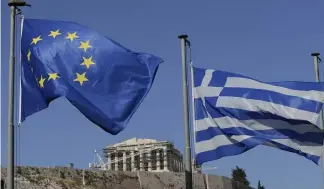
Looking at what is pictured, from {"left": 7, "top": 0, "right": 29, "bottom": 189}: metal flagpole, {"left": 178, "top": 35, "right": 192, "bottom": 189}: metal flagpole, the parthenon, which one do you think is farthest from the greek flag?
the parthenon

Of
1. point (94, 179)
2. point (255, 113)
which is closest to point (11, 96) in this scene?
point (255, 113)

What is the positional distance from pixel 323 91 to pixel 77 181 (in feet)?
24.4

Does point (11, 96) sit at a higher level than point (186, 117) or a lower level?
higher

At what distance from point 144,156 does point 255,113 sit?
217ft

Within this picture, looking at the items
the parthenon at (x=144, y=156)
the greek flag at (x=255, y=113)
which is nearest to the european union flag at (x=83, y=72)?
the greek flag at (x=255, y=113)

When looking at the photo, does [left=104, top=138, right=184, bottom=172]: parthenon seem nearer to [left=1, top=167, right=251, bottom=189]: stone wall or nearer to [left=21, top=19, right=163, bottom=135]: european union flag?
[left=1, top=167, right=251, bottom=189]: stone wall

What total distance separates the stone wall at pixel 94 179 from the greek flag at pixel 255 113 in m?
5.42

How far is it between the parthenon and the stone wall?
4669cm

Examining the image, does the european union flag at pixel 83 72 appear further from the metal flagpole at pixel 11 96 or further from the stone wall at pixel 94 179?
the stone wall at pixel 94 179

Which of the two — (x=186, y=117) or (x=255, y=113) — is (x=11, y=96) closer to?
(x=186, y=117)

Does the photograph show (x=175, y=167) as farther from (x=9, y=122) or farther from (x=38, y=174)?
(x=9, y=122)

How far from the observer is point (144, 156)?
8025 cm

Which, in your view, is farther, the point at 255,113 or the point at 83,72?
the point at 255,113

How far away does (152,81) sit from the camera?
13.1 m
